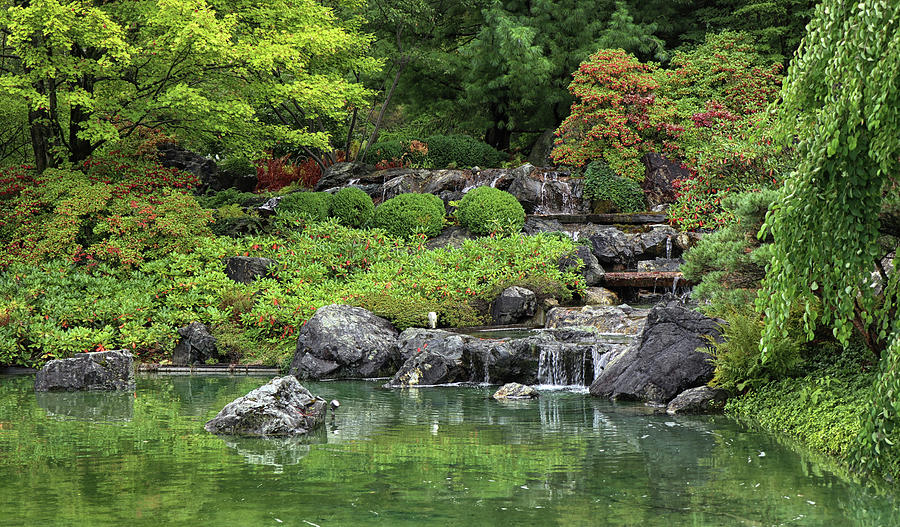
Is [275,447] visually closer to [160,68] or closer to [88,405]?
[88,405]

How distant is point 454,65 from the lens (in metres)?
26.0

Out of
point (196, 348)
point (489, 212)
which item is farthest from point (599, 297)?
point (196, 348)

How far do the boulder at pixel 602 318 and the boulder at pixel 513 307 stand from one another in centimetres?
41

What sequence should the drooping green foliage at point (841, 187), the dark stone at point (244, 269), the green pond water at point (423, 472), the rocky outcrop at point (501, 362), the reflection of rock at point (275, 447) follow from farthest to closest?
the dark stone at point (244, 269) → the rocky outcrop at point (501, 362) → the reflection of rock at point (275, 447) → the green pond water at point (423, 472) → the drooping green foliage at point (841, 187)

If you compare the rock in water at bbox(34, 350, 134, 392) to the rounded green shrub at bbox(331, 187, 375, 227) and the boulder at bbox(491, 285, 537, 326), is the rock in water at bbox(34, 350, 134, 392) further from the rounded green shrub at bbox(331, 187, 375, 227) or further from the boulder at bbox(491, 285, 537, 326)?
the rounded green shrub at bbox(331, 187, 375, 227)

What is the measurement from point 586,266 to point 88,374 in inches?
386

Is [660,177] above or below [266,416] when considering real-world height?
above

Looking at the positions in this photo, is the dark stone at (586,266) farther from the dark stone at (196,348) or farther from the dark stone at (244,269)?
the dark stone at (196,348)

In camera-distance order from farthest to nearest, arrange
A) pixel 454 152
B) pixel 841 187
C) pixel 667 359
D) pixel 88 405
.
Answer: pixel 454 152 < pixel 88 405 < pixel 667 359 < pixel 841 187

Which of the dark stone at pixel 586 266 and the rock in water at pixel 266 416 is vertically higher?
the dark stone at pixel 586 266

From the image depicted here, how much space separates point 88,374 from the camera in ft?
39.9

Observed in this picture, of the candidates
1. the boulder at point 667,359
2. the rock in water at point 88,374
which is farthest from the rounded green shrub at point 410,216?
the boulder at point 667,359

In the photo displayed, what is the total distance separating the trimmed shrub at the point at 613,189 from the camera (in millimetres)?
21766

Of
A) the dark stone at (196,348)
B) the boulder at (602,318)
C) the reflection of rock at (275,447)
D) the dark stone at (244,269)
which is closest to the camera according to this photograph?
the reflection of rock at (275,447)
